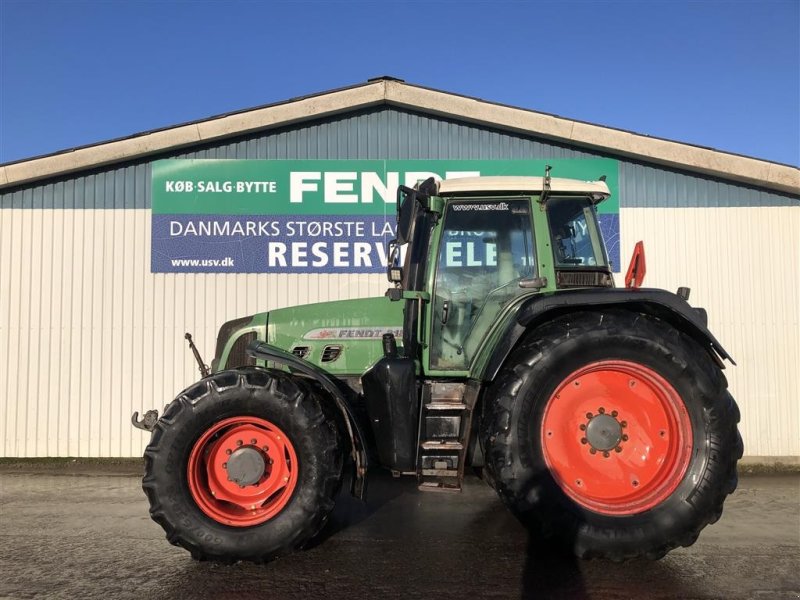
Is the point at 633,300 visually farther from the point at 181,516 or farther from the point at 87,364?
the point at 87,364

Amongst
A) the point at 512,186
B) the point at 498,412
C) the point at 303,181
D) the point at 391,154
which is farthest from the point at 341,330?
the point at 391,154

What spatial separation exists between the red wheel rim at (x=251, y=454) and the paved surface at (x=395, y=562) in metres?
0.37

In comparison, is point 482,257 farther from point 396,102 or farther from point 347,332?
point 396,102

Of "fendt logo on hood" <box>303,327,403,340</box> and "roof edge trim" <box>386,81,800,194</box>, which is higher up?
"roof edge trim" <box>386,81,800,194</box>

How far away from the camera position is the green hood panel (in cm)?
422

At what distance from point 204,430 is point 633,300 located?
9.28 ft

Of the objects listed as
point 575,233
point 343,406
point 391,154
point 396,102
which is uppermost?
point 396,102

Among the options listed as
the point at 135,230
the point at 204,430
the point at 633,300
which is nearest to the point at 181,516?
the point at 204,430

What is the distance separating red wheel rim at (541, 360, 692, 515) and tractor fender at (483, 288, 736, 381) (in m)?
0.39

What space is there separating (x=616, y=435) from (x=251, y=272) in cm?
524

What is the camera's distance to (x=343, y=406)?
366cm

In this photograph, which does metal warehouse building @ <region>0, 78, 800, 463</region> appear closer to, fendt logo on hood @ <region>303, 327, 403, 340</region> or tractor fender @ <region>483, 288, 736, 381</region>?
fendt logo on hood @ <region>303, 327, 403, 340</region>

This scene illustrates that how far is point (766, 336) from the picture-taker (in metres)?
7.33

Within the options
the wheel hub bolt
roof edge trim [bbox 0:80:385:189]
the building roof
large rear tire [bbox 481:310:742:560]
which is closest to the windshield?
large rear tire [bbox 481:310:742:560]
